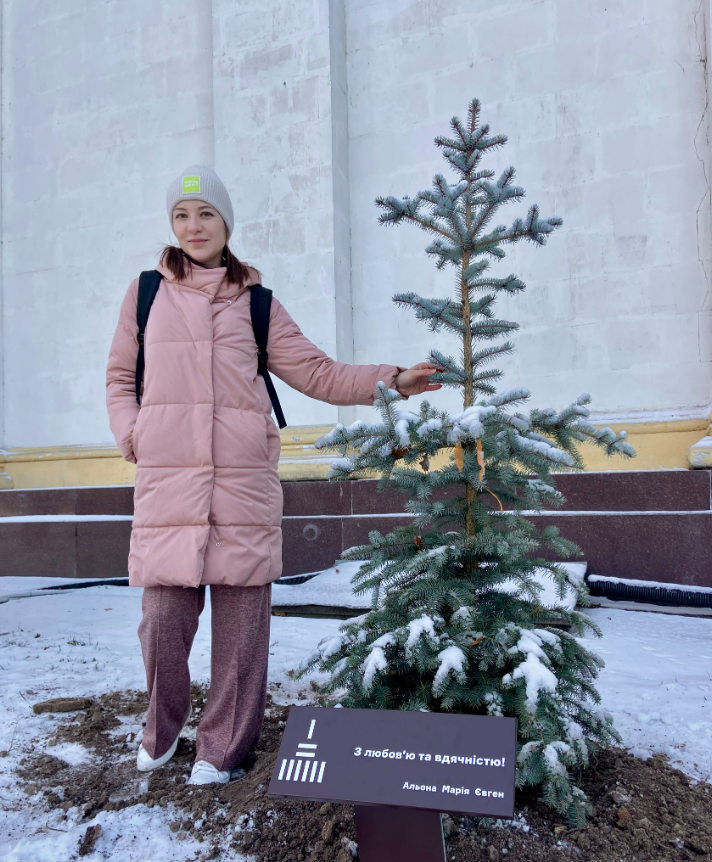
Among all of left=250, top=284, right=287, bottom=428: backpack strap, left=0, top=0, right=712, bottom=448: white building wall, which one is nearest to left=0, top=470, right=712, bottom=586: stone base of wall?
left=0, top=0, right=712, bottom=448: white building wall

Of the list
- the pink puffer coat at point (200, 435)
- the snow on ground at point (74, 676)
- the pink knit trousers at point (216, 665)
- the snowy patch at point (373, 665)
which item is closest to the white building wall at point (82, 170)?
the snow on ground at point (74, 676)

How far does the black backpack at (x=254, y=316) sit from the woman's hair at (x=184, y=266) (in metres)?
0.05

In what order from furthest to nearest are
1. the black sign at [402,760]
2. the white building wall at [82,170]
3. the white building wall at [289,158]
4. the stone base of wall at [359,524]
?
the white building wall at [82,170]
the white building wall at [289,158]
the stone base of wall at [359,524]
the black sign at [402,760]

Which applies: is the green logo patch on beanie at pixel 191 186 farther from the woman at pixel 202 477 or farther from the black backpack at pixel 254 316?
the black backpack at pixel 254 316

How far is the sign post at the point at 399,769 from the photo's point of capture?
1.28 m

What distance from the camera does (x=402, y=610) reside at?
2.06 m

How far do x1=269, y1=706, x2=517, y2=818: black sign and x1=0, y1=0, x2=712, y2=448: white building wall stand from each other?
4035 millimetres

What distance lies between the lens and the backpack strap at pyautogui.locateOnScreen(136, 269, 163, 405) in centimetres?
223

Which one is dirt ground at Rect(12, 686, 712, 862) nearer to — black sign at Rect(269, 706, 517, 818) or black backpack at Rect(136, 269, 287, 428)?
black sign at Rect(269, 706, 517, 818)

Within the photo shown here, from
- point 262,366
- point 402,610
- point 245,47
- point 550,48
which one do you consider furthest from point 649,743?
point 245,47

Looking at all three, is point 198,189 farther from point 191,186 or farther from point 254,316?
point 254,316

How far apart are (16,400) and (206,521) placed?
609 cm

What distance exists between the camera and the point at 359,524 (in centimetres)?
502

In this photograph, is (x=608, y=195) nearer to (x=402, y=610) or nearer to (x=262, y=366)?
(x=262, y=366)
